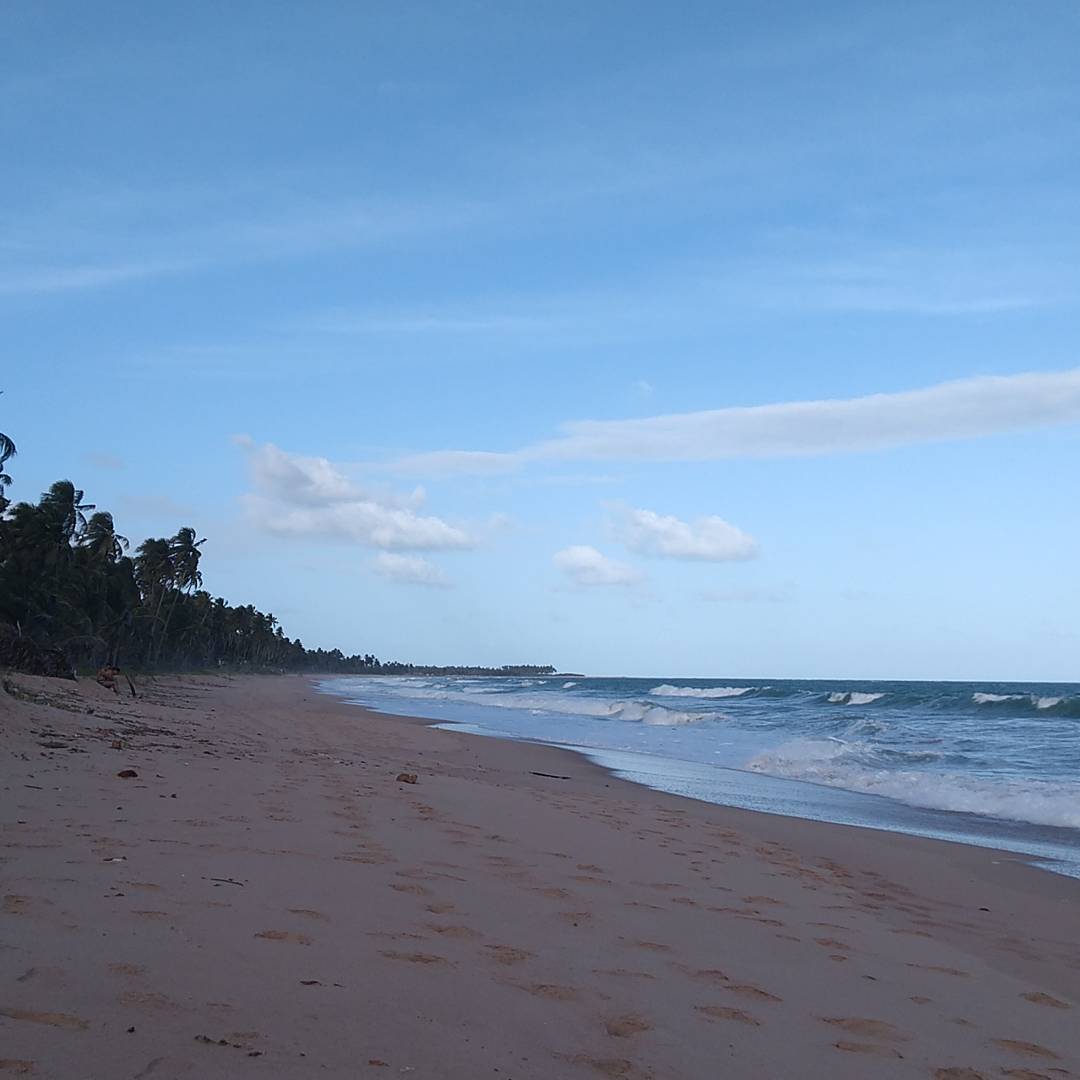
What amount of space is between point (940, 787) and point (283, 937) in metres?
14.7

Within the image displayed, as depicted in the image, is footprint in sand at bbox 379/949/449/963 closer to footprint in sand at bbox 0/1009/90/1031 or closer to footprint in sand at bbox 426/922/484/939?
footprint in sand at bbox 426/922/484/939

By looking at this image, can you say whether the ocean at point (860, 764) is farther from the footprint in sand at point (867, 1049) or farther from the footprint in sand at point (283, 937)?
the footprint in sand at point (283, 937)

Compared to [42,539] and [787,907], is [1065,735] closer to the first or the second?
[787,907]

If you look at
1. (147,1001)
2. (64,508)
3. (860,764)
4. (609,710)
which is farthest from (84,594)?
(147,1001)

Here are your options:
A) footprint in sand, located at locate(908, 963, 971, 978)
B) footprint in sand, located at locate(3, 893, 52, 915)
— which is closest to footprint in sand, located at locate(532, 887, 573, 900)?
footprint in sand, located at locate(908, 963, 971, 978)

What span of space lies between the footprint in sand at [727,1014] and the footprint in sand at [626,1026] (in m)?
0.37

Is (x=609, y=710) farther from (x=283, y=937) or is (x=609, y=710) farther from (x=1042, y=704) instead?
(x=283, y=937)

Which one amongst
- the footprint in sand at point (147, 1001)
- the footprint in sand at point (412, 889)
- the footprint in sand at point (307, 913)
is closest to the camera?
the footprint in sand at point (147, 1001)

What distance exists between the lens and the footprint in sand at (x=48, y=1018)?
10.4ft

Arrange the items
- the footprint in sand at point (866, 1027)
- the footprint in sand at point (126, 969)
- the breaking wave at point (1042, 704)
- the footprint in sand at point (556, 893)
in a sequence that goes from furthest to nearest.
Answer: the breaking wave at point (1042, 704) < the footprint in sand at point (556, 893) < the footprint in sand at point (866, 1027) < the footprint in sand at point (126, 969)

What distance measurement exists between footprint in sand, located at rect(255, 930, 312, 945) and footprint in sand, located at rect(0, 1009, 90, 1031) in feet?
4.16

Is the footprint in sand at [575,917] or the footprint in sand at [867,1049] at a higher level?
the footprint in sand at [575,917]

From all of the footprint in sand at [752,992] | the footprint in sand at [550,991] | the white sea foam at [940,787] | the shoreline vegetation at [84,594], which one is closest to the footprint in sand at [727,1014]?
the footprint in sand at [752,992]

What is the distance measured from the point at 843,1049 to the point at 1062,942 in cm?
386
